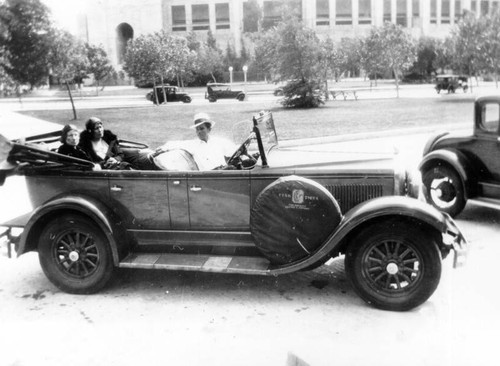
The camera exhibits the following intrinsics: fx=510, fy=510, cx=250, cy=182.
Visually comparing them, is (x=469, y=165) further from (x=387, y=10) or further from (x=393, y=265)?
(x=387, y=10)

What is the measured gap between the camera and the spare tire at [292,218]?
420 centimetres

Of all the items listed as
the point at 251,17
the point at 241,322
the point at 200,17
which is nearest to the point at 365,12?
the point at 251,17

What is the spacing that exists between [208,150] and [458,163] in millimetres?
3705

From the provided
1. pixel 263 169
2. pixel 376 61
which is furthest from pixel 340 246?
pixel 376 61

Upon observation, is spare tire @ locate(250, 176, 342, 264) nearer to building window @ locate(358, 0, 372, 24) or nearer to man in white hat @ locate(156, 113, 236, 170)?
man in white hat @ locate(156, 113, 236, 170)

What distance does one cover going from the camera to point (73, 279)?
4758 millimetres

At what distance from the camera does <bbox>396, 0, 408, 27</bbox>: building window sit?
57.0m

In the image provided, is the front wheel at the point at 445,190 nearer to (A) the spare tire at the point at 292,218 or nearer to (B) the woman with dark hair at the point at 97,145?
(A) the spare tire at the point at 292,218

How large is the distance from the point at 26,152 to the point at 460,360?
157 inches

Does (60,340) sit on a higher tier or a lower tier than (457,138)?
lower

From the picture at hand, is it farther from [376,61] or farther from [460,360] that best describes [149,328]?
[376,61]

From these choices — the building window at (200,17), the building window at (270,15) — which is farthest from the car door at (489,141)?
the building window at (270,15)

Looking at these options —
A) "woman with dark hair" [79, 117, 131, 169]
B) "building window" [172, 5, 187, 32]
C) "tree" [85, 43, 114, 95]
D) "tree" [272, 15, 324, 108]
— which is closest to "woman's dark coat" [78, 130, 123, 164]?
"woman with dark hair" [79, 117, 131, 169]

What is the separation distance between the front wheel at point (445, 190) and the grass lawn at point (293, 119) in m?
7.87
